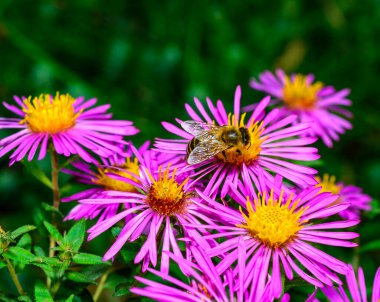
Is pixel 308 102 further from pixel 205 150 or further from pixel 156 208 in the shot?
pixel 156 208

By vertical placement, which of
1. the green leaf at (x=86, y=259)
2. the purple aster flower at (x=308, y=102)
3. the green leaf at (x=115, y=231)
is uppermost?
the purple aster flower at (x=308, y=102)

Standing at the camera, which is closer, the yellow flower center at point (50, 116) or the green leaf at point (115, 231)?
the green leaf at point (115, 231)

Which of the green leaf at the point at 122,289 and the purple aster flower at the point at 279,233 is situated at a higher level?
the purple aster flower at the point at 279,233

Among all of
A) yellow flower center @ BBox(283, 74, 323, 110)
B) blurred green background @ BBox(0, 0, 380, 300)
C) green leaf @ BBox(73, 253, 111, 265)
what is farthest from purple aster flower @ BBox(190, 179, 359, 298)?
blurred green background @ BBox(0, 0, 380, 300)

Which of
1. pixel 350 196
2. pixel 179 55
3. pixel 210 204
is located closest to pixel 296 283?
pixel 210 204

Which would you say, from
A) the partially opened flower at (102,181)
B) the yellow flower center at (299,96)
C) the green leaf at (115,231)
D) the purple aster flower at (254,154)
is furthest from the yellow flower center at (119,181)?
the yellow flower center at (299,96)

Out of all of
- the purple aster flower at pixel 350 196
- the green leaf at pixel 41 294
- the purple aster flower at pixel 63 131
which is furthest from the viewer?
the purple aster flower at pixel 350 196

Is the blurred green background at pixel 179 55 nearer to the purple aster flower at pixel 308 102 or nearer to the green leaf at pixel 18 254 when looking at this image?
the purple aster flower at pixel 308 102

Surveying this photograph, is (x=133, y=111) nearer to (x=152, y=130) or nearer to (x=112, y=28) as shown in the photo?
(x=152, y=130)

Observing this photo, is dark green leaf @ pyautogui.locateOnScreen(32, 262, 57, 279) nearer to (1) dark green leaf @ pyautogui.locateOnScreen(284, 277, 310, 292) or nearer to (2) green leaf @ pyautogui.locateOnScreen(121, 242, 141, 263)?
(2) green leaf @ pyautogui.locateOnScreen(121, 242, 141, 263)
